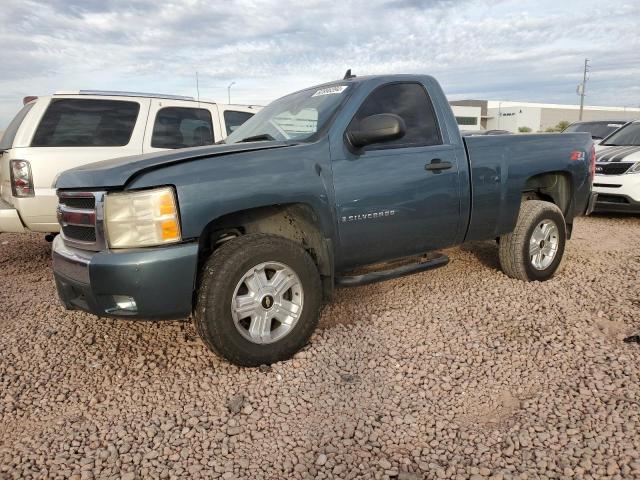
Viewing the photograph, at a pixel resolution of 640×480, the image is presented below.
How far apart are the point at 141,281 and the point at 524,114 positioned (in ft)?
257

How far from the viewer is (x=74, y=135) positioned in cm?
580

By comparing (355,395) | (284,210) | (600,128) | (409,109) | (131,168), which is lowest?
(355,395)

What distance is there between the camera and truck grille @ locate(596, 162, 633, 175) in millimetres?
8125

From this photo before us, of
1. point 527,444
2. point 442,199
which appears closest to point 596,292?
point 442,199

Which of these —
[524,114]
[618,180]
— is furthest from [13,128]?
[524,114]

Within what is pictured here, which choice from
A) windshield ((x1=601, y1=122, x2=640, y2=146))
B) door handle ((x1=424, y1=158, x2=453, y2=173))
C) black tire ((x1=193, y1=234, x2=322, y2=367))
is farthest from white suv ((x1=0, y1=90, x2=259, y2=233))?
windshield ((x1=601, y1=122, x2=640, y2=146))

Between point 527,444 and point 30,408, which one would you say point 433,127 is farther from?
point 30,408

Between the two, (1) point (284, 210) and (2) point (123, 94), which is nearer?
(1) point (284, 210)

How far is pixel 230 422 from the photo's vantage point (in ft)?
8.84

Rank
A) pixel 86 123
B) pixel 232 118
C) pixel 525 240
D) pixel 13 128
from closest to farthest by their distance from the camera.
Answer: pixel 525 240 < pixel 13 128 < pixel 86 123 < pixel 232 118

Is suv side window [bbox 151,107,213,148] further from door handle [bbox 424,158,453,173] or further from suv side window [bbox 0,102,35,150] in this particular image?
door handle [bbox 424,158,453,173]

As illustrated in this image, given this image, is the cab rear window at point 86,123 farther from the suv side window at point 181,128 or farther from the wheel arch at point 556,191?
the wheel arch at point 556,191

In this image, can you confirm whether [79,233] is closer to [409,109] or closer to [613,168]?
[409,109]

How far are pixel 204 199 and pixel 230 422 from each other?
1.25 meters
